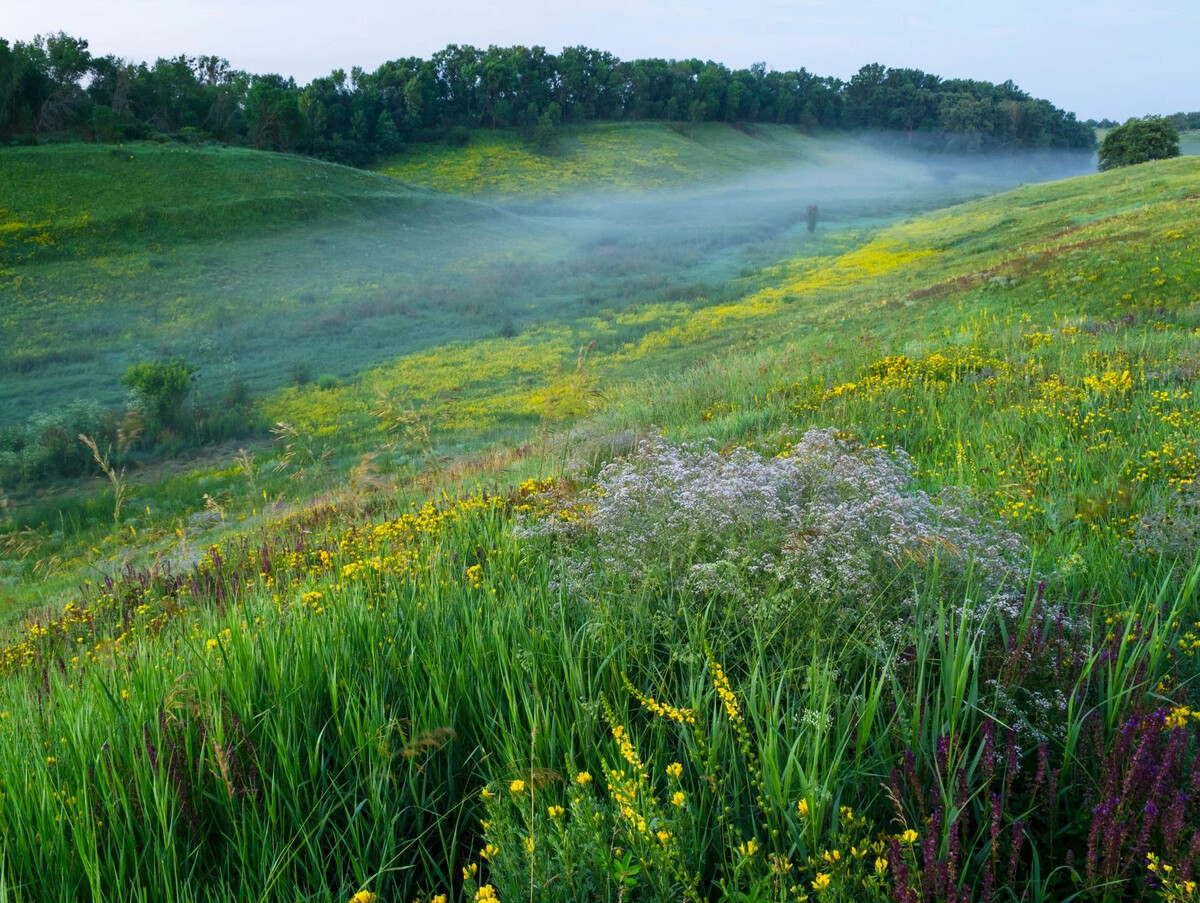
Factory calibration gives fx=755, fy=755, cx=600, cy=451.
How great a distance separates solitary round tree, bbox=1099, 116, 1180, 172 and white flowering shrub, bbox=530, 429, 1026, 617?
68174 millimetres

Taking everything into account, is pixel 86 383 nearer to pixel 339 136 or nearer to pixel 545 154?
pixel 339 136

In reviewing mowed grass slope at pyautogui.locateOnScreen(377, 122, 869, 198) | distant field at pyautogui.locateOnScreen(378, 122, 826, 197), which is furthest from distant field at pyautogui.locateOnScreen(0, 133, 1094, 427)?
mowed grass slope at pyautogui.locateOnScreen(377, 122, 869, 198)

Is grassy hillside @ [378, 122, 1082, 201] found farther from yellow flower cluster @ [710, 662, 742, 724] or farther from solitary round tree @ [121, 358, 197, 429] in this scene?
yellow flower cluster @ [710, 662, 742, 724]

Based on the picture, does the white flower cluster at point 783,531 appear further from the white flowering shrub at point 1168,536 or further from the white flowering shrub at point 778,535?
the white flowering shrub at point 1168,536

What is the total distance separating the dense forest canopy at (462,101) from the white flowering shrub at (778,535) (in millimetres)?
50359

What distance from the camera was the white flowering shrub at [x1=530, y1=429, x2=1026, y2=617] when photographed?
9.27 ft

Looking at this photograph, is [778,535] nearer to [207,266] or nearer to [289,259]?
[207,266]

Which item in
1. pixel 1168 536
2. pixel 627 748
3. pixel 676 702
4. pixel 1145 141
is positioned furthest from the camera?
pixel 1145 141

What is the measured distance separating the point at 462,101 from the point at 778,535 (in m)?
85.4

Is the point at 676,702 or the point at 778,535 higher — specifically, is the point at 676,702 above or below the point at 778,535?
below

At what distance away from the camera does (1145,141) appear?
57.3m

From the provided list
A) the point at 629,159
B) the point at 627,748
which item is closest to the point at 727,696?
the point at 627,748

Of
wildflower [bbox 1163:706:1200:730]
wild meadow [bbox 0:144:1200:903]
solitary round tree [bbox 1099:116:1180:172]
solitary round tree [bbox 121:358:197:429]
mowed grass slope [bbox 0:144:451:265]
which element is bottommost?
solitary round tree [bbox 121:358:197:429]

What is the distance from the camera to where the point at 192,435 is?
1680 cm
